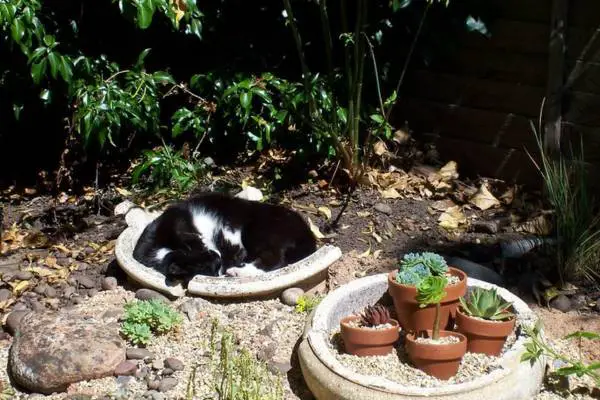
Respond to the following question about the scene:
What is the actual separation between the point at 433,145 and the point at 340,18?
→ 44.7 inches

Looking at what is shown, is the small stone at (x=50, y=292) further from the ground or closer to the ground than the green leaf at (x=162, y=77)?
closer to the ground

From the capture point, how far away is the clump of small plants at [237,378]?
388 centimetres

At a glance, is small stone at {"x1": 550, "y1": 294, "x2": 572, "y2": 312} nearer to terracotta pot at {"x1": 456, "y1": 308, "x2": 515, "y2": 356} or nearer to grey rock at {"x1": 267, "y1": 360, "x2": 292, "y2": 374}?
terracotta pot at {"x1": 456, "y1": 308, "x2": 515, "y2": 356}

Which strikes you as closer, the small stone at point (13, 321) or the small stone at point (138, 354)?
the small stone at point (138, 354)

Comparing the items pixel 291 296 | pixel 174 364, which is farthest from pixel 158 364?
pixel 291 296

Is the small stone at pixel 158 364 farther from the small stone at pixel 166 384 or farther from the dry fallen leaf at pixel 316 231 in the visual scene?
the dry fallen leaf at pixel 316 231

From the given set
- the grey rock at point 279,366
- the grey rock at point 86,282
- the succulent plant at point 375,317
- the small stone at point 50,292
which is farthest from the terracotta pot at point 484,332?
the small stone at point 50,292

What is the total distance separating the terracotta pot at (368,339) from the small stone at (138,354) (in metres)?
1.03

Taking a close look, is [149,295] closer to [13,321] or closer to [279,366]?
[13,321]

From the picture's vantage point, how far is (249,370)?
3.97 metres

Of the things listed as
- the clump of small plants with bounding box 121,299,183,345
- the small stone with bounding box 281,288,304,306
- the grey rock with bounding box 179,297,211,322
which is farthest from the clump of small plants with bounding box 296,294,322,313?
the clump of small plants with bounding box 121,299,183,345

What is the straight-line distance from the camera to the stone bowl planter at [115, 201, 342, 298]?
481 centimetres

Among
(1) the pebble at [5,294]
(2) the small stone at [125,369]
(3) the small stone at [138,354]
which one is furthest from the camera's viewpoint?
(1) the pebble at [5,294]

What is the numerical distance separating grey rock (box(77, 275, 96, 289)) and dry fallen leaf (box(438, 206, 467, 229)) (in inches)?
87.0
